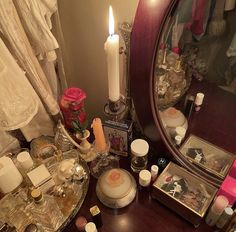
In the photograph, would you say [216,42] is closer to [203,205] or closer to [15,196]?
[203,205]

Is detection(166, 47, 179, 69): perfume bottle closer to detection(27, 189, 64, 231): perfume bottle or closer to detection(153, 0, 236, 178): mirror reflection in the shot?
detection(153, 0, 236, 178): mirror reflection

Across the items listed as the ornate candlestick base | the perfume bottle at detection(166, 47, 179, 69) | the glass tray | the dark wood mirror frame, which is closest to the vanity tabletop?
the glass tray

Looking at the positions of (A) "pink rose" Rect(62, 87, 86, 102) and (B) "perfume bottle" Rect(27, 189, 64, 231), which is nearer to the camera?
(B) "perfume bottle" Rect(27, 189, 64, 231)

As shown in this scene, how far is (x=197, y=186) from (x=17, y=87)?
53 cm

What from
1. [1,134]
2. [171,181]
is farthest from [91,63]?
[171,181]

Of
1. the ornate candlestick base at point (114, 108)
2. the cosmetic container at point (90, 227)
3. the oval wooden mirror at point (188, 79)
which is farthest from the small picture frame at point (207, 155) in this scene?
the cosmetic container at point (90, 227)

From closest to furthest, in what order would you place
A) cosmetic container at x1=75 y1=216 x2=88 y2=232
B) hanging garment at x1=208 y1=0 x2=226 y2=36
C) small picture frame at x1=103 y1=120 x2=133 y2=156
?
hanging garment at x1=208 y1=0 x2=226 y2=36 < cosmetic container at x1=75 y1=216 x2=88 y2=232 < small picture frame at x1=103 y1=120 x2=133 y2=156

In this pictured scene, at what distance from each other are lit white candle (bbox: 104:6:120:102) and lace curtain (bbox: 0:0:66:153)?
7.3 inches

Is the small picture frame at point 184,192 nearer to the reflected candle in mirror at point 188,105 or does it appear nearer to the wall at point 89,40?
the reflected candle in mirror at point 188,105

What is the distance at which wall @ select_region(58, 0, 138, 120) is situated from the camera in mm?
716

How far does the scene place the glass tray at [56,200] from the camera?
0.66 m

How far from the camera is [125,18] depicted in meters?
0.69

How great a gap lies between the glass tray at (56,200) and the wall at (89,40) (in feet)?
1.10

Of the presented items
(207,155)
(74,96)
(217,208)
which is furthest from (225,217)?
(74,96)
